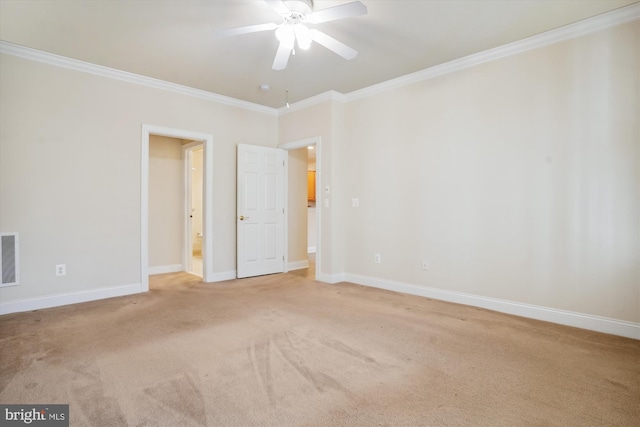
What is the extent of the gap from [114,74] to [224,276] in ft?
9.74

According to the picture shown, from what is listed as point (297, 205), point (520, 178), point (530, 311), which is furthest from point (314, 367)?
point (297, 205)

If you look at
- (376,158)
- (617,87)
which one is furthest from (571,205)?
(376,158)

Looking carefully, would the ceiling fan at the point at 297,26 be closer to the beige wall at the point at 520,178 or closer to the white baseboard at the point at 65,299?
the beige wall at the point at 520,178

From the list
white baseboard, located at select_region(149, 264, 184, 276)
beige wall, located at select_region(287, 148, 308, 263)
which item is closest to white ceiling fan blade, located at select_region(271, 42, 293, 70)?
beige wall, located at select_region(287, 148, 308, 263)

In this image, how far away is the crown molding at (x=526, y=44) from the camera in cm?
283

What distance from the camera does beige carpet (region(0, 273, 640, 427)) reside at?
69.4 inches

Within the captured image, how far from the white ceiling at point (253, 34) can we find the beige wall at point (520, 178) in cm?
39

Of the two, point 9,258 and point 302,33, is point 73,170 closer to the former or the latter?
point 9,258

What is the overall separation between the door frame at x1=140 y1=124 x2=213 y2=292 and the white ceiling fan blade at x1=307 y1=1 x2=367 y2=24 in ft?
9.15

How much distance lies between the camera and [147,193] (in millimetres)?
4281

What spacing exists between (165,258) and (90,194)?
203 cm

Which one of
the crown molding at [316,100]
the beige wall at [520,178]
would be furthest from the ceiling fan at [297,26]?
the crown molding at [316,100]

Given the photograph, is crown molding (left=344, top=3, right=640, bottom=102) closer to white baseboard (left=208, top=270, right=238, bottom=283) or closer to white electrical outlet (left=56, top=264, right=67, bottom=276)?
white baseboard (left=208, top=270, right=238, bottom=283)

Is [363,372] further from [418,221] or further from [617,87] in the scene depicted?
[617,87]
